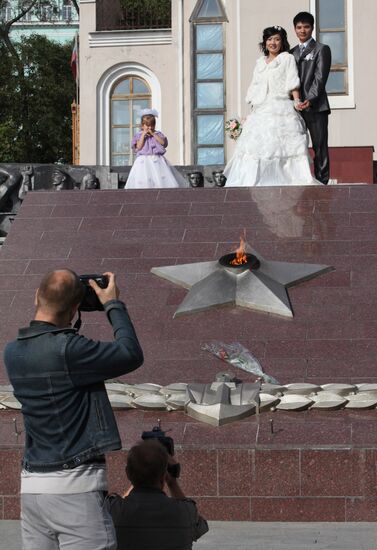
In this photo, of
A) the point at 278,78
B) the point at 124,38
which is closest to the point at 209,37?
the point at 124,38

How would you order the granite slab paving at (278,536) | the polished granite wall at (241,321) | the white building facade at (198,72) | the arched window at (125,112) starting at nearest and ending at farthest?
the granite slab paving at (278,536)
the polished granite wall at (241,321)
the white building facade at (198,72)
the arched window at (125,112)

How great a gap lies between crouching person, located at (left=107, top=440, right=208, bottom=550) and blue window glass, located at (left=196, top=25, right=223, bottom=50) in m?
22.2

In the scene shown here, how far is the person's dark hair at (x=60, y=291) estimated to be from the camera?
414 centimetres

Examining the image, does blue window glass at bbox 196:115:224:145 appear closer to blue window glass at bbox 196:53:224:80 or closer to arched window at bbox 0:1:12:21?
blue window glass at bbox 196:53:224:80

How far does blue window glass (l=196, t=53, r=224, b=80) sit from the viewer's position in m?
25.9

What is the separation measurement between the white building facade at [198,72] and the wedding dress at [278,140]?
32.4 feet

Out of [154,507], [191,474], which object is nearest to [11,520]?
[191,474]

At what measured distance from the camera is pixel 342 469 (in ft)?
22.7

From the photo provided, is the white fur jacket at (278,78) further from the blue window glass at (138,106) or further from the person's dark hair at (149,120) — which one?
the blue window glass at (138,106)

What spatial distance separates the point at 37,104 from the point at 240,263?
2814 cm

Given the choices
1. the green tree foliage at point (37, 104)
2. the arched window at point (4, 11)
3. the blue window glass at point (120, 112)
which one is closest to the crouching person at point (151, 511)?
the blue window glass at point (120, 112)

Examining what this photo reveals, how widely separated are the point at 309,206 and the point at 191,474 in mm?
5351

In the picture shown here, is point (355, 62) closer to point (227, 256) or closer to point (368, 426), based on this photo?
point (227, 256)

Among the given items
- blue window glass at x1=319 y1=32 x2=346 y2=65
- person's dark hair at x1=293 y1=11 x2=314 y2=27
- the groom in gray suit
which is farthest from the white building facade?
person's dark hair at x1=293 y1=11 x2=314 y2=27
